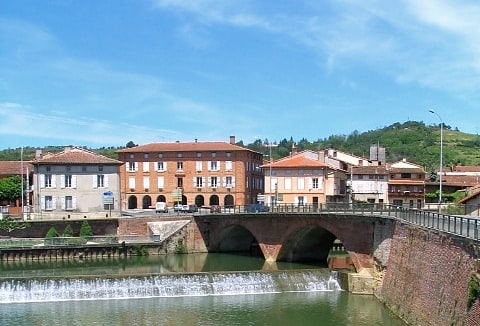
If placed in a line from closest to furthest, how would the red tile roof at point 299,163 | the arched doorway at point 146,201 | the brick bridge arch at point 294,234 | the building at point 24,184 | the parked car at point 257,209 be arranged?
the brick bridge arch at point 294,234, the parked car at point 257,209, the building at point 24,184, the red tile roof at point 299,163, the arched doorway at point 146,201

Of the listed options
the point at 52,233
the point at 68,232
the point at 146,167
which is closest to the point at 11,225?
the point at 52,233

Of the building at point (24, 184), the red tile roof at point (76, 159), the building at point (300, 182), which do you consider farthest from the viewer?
the building at point (300, 182)

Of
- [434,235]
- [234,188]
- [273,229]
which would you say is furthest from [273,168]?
[434,235]

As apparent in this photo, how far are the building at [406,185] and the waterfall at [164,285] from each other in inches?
1927

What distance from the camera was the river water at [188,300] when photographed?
121 feet

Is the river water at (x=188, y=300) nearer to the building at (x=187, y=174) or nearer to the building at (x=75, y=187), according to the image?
the building at (x=75, y=187)

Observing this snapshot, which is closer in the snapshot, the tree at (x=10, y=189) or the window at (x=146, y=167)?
the tree at (x=10, y=189)

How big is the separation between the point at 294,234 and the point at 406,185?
4163cm

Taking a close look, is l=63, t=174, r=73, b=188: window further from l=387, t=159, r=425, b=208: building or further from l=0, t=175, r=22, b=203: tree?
l=387, t=159, r=425, b=208: building

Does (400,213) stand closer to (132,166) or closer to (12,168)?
(132,166)

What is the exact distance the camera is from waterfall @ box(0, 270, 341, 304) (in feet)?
139

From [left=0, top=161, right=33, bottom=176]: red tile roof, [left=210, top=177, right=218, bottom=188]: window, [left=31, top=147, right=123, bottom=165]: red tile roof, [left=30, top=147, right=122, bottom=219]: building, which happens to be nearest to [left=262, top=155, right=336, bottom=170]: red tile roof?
[left=210, top=177, right=218, bottom=188]: window

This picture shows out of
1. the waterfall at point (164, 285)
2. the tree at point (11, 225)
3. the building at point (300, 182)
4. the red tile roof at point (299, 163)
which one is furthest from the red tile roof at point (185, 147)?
the waterfall at point (164, 285)

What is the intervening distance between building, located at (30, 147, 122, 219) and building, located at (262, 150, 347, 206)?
20272mm
